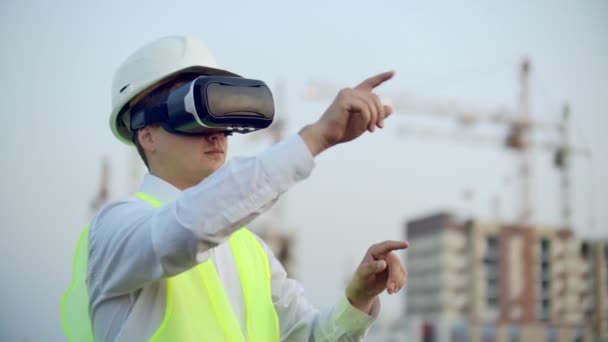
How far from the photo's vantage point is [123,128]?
288 centimetres

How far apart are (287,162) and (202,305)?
618 mm

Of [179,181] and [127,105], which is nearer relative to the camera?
[179,181]

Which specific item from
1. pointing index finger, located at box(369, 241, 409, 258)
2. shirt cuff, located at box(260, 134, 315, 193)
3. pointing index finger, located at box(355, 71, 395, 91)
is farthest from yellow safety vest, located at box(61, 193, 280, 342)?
pointing index finger, located at box(355, 71, 395, 91)

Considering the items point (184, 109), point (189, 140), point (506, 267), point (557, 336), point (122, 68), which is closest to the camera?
point (184, 109)

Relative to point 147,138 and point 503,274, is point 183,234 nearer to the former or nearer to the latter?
point 147,138

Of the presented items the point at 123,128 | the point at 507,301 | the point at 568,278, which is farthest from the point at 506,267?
the point at 123,128

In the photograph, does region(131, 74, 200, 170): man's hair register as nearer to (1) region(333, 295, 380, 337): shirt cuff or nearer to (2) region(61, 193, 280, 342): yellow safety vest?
(2) region(61, 193, 280, 342): yellow safety vest

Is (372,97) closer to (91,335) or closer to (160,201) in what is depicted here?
(160,201)

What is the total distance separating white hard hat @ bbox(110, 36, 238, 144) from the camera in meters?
2.62

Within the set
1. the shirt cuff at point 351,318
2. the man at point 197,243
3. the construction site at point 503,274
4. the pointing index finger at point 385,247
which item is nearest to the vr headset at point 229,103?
the man at point 197,243

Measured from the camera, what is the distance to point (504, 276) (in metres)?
91.1

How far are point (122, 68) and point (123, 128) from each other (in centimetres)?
24

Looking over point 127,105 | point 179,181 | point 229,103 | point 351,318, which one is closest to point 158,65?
point 127,105

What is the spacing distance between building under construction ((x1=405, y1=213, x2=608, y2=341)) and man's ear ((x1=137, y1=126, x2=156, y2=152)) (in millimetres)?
82294
